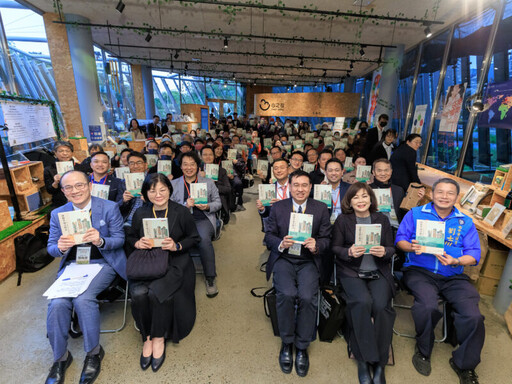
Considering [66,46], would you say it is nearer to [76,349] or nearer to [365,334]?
[76,349]

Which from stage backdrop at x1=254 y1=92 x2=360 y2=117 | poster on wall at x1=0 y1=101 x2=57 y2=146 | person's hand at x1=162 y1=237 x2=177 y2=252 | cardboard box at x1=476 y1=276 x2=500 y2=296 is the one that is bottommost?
cardboard box at x1=476 y1=276 x2=500 y2=296

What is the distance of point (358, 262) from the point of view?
7.63 feet

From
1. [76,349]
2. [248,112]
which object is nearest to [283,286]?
[76,349]

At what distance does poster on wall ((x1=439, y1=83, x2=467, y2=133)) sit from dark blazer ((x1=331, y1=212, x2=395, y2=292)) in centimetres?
537

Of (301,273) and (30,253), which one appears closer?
(301,273)

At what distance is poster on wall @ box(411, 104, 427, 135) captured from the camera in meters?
7.44

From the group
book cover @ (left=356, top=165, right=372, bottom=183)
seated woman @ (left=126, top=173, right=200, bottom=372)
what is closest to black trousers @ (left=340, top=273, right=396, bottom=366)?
seated woman @ (left=126, top=173, right=200, bottom=372)

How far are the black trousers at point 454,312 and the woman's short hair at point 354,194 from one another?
743mm

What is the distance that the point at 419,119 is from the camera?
25.2 ft

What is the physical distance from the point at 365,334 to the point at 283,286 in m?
0.73

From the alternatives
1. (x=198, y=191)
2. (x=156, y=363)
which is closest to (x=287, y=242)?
(x=198, y=191)

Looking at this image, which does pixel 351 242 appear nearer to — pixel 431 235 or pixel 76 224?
pixel 431 235

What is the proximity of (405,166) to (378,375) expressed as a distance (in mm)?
3128

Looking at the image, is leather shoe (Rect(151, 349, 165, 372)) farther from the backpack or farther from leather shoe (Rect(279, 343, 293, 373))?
the backpack
